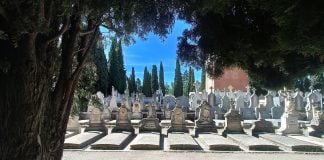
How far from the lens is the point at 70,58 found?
18.2ft

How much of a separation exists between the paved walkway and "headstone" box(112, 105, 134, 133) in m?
7.29

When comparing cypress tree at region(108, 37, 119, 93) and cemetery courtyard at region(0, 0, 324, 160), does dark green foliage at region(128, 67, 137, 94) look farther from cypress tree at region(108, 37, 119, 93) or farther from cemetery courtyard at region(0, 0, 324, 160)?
cemetery courtyard at region(0, 0, 324, 160)

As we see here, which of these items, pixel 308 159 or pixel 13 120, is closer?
pixel 13 120

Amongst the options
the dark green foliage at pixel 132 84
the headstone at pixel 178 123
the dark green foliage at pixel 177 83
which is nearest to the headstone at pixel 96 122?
the headstone at pixel 178 123

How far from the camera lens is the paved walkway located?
551 inches

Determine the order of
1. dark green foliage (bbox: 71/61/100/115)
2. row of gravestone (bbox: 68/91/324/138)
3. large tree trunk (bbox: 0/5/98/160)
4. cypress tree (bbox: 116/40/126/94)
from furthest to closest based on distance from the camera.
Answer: cypress tree (bbox: 116/40/126/94) → row of gravestone (bbox: 68/91/324/138) → dark green foliage (bbox: 71/61/100/115) → large tree trunk (bbox: 0/5/98/160)

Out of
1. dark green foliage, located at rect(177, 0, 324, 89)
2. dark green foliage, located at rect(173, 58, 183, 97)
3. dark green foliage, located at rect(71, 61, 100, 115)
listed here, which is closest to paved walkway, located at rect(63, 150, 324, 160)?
dark green foliage, located at rect(71, 61, 100, 115)

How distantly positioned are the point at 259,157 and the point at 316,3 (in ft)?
37.4

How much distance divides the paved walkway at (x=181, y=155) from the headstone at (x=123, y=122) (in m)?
7.29

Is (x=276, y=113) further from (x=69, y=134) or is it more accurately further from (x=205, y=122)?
(x=69, y=134)

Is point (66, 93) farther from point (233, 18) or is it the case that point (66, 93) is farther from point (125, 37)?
point (233, 18)

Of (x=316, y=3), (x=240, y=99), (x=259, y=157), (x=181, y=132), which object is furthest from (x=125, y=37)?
(x=240, y=99)

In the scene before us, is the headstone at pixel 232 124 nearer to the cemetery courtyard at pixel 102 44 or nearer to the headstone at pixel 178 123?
the headstone at pixel 178 123

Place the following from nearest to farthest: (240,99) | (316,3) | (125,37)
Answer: (316,3) < (125,37) < (240,99)
